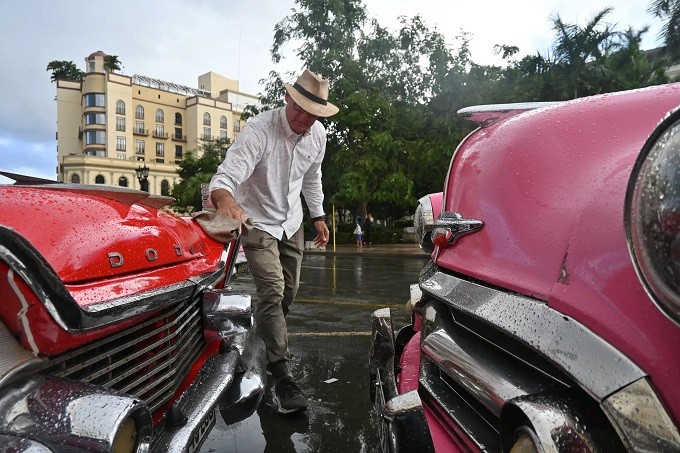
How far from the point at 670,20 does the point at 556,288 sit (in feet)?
59.8

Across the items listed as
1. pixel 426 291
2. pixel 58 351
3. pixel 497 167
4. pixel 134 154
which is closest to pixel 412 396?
pixel 426 291

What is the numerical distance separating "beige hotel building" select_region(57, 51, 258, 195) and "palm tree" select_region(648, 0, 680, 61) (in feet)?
168

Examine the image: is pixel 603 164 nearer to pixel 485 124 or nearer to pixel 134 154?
pixel 485 124

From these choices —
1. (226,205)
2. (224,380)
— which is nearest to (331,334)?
(226,205)

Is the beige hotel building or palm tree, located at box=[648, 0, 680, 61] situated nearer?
palm tree, located at box=[648, 0, 680, 61]

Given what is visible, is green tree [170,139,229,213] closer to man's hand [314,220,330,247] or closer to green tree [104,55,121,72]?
man's hand [314,220,330,247]

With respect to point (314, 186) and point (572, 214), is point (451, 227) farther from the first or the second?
point (314, 186)

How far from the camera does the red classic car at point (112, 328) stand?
1.08m

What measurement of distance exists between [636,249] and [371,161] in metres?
17.3

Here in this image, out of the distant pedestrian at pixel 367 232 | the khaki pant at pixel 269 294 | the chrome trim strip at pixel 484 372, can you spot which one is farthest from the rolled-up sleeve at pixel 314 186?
the distant pedestrian at pixel 367 232

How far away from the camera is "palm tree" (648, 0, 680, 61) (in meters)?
15.1

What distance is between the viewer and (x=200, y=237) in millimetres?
2283

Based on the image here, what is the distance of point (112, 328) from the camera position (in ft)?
4.58

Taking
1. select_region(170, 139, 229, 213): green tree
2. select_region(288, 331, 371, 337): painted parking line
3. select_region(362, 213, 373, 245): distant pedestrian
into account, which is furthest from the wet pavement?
select_region(170, 139, 229, 213): green tree
